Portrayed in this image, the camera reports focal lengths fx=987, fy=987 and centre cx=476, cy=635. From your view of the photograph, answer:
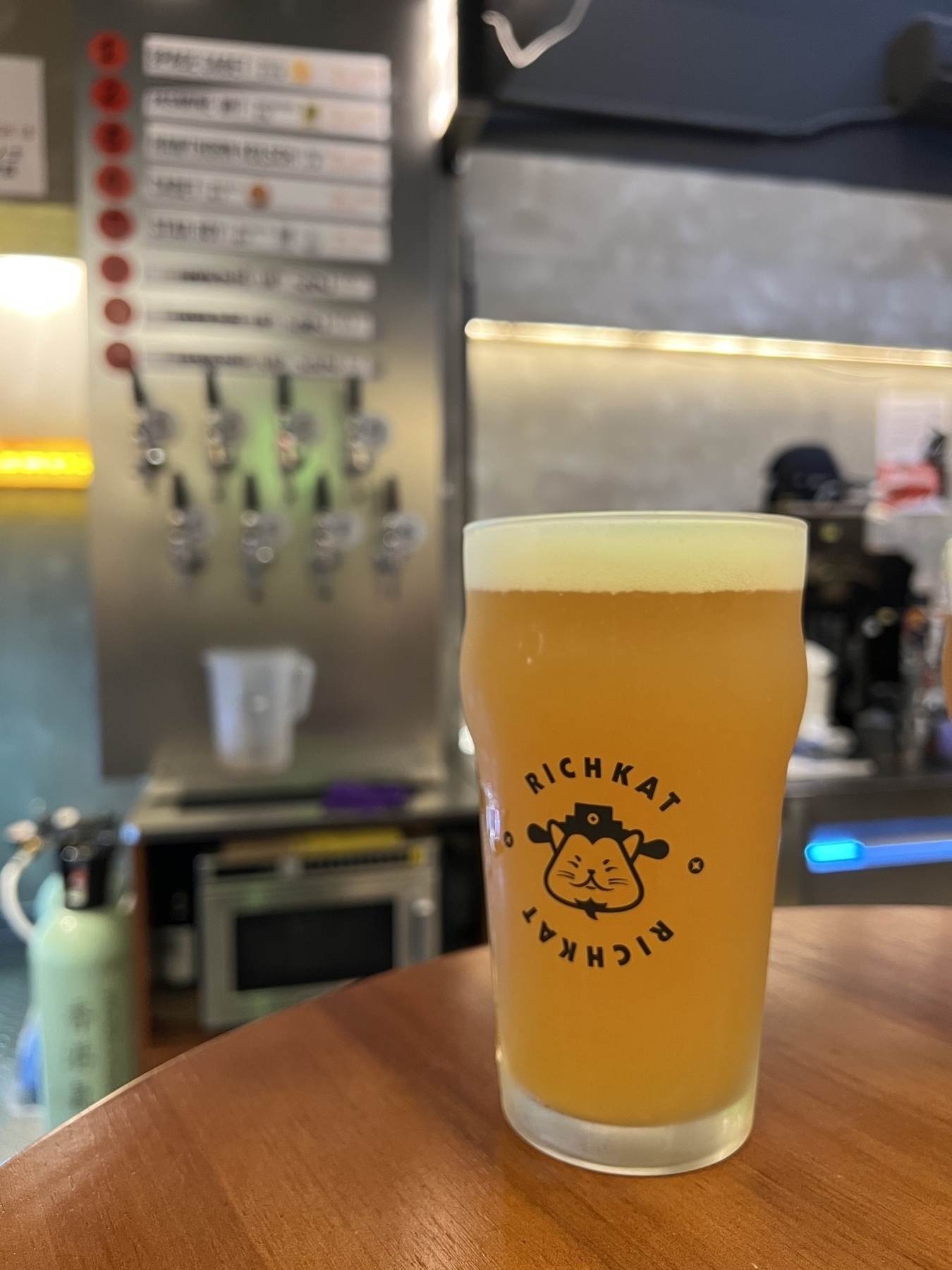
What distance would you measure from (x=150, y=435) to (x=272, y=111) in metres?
0.80

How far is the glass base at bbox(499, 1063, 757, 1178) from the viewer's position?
0.40 m

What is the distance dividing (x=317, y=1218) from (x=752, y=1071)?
19 cm

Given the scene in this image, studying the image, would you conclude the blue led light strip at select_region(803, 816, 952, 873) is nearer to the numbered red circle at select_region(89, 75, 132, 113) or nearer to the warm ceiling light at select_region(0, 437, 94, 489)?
the warm ceiling light at select_region(0, 437, 94, 489)

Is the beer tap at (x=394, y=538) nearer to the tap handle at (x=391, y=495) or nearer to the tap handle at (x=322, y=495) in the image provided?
the tap handle at (x=391, y=495)

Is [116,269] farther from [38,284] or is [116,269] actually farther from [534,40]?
[534,40]

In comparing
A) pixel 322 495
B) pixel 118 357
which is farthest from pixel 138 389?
pixel 322 495

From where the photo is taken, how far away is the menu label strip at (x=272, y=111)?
223 cm

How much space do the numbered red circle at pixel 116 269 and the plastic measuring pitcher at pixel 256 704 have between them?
0.88 metres

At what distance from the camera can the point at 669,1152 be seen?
40cm

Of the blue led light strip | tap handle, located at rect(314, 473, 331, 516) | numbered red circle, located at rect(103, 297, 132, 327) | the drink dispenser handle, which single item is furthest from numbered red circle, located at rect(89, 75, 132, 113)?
the blue led light strip

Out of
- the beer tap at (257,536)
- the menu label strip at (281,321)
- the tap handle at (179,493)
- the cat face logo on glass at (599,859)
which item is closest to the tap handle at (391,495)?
the beer tap at (257,536)

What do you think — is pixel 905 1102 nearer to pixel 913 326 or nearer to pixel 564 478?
pixel 564 478

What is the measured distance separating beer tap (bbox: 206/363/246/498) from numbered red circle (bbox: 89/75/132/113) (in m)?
0.60

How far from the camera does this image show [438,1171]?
0.40 meters
